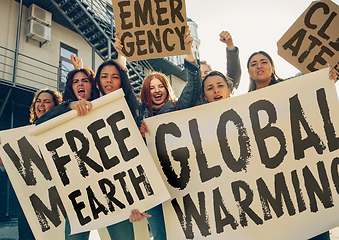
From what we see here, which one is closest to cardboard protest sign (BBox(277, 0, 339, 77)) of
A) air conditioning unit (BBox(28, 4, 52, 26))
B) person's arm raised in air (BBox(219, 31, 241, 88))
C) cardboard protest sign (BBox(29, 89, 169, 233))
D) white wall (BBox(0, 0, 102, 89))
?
person's arm raised in air (BBox(219, 31, 241, 88))

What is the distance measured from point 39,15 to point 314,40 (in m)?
9.71

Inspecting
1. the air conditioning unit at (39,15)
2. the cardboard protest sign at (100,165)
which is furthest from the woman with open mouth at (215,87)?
the air conditioning unit at (39,15)

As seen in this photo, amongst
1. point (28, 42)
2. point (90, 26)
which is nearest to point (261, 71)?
point (90, 26)

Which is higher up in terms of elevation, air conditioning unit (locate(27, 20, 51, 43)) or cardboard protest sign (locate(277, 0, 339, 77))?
air conditioning unit (locate(27, 20, 51, 43))

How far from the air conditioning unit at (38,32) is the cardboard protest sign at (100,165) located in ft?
27.7

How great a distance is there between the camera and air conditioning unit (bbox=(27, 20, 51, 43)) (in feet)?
27.2

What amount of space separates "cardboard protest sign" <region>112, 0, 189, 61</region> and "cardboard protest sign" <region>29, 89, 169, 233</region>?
24.5 inches

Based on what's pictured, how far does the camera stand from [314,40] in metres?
2.12

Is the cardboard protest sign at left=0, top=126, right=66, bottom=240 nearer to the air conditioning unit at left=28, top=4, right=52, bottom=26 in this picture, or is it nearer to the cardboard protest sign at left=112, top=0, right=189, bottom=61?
the cardboard protest sign at left=112, top=0, right=189, bottom=61

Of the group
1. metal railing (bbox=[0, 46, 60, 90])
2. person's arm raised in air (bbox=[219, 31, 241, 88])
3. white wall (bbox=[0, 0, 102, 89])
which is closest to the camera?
person's arm raised in air (bbox=[219, 31, 241, 88])

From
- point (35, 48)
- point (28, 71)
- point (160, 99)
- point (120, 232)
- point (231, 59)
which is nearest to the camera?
point (120, 232)

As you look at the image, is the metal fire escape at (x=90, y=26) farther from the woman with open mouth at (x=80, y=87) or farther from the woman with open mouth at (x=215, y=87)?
the woman with open mouth at (x=215, y=87)

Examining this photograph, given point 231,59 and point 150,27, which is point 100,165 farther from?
point 231,59

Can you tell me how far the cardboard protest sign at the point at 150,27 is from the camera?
6.72 feet
